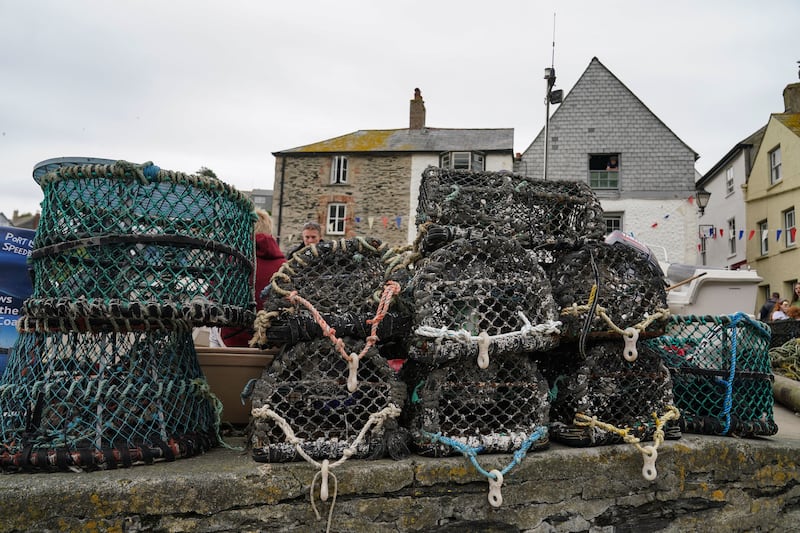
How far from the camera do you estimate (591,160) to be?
60.1 feet

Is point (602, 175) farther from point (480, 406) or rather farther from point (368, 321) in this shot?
point (368, 321)

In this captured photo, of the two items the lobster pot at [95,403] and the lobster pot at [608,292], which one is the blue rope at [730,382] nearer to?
the lobster pot at [608,292]

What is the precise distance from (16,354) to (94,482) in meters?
0.81

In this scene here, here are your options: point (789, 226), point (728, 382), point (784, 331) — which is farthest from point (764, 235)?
point (728, 382)

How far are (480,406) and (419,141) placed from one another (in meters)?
18.7

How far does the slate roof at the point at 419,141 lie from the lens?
755 inches

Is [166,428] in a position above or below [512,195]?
below

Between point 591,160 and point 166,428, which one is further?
point 591,160

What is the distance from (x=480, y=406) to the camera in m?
2.34

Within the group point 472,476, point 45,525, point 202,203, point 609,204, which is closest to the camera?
point 45,525

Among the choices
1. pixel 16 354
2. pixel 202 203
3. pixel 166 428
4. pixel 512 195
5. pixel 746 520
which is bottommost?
pixel 746 520

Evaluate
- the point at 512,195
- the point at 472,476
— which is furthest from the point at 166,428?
the point at 512,195

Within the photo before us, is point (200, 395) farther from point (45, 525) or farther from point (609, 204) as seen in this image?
point (609, 204)

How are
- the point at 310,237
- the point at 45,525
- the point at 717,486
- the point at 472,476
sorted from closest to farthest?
the point at 45,525, the point at 472,476, the point at 717,486, the point at 310,237
